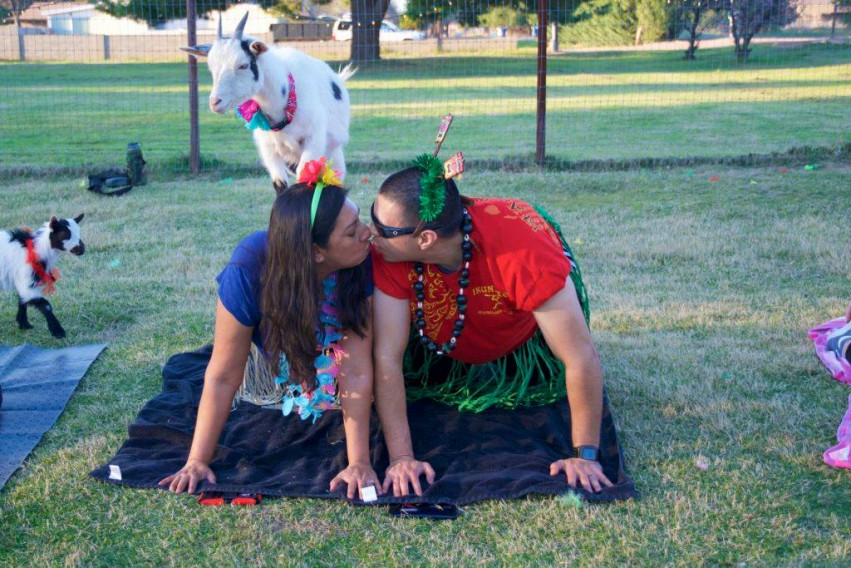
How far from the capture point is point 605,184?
9094 millimetres

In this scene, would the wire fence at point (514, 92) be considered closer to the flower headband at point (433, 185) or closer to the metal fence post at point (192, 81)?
the metal fence post at point (192, 81)

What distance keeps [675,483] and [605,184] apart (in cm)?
613

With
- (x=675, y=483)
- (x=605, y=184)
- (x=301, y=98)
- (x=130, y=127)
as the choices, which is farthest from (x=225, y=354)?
(x=130, y=127)

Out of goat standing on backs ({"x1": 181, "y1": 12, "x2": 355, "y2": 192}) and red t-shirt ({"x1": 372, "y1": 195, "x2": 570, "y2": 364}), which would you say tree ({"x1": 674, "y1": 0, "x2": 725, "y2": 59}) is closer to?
goat standing on backs ({"x1": 181, "y1": 12, "x2": 355, "y2": 192})

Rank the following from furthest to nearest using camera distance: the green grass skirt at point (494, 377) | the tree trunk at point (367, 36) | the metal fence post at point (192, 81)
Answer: the tree trunk at point (367, 36), the metal fence post at point (192, 81), the green grass skirt at point (494, 377)

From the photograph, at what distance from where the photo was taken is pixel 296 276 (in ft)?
9.89

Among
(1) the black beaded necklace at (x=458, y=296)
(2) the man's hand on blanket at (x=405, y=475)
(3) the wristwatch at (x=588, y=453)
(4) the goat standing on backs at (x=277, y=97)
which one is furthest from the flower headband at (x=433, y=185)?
(4) the goat standing on backs at (x=277, y=97)

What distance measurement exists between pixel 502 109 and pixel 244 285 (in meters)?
15.4

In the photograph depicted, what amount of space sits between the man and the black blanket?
111mm

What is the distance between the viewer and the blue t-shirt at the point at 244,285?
3.15 m

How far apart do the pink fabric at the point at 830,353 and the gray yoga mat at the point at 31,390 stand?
141 inches

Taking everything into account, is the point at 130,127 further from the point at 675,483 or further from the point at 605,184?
the point at 675,483

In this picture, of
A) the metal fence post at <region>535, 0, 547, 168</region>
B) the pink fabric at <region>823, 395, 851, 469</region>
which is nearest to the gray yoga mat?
the pink fabric at <region>823, 395, 851, 469</region>

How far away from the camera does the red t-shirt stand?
10.2ft
